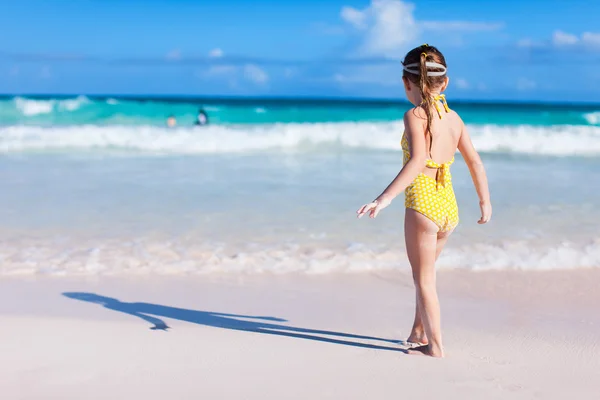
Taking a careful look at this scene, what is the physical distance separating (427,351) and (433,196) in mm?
808

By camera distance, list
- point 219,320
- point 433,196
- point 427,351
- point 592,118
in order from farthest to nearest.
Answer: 1. point 592,118
2. point 219,320
3. point 427,351
4. point 433,196

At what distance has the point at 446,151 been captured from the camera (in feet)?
10.5

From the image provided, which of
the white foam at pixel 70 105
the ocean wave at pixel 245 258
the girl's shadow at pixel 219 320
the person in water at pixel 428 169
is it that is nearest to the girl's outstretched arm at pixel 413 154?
the person in water at pixel 428 169

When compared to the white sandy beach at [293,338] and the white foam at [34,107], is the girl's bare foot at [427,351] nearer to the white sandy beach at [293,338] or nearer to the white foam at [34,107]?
the white sandy beach at [293,338]

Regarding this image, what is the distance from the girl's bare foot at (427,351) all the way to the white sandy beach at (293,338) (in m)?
0.05

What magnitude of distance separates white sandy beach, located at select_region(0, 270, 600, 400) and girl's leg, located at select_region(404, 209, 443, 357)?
133mm

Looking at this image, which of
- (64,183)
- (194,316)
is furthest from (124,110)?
(194,316)

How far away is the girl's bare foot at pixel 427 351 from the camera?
3285mm

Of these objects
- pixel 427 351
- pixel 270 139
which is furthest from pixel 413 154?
→ pixel 270 139

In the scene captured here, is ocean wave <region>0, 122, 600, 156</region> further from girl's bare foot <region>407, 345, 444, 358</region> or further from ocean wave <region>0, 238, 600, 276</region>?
girl's bare foot <region>407, 345, 444, 358</region>

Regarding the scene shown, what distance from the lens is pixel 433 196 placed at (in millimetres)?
3189

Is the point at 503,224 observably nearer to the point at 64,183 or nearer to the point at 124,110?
the point at 64,183

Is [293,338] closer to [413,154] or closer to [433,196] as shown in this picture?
[433,196]

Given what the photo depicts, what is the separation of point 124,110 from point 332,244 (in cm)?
3689
